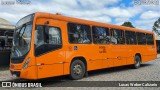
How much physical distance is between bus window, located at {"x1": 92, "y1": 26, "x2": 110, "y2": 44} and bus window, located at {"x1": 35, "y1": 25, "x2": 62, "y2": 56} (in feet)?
8.93

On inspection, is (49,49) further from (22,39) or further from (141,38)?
(141,38)

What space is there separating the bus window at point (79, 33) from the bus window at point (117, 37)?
8.30 ft

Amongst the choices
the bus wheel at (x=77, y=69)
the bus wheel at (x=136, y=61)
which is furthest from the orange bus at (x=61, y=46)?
the bus wheel at (x=136, y=61)

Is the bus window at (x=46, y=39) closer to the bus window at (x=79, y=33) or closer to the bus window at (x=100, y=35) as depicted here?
the bus window at (x=79, y=33)

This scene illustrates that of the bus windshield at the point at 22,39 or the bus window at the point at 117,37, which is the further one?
the bus window at the point at 117,37

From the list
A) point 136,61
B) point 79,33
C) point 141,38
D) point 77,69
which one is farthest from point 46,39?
point 141,38

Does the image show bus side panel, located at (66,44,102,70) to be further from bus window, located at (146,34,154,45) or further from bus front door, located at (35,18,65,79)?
bus window, located at (146,34,154,45)

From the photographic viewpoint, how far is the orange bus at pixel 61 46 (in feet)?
32.1

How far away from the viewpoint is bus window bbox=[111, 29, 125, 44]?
14727 millimetres

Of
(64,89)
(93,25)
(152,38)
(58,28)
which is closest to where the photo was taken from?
(64,89)

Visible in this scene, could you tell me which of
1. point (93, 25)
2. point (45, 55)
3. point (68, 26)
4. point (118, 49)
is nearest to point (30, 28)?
point (45, 55)

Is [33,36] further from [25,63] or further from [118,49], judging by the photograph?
[118,49]

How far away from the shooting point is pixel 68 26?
11.5 meters

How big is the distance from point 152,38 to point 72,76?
36.9ft
